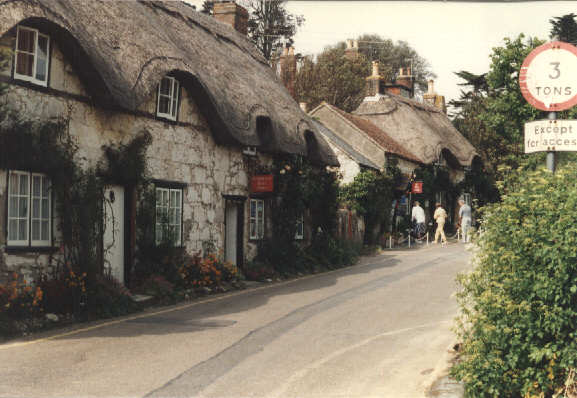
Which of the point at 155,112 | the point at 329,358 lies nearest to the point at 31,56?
the point at 155,112

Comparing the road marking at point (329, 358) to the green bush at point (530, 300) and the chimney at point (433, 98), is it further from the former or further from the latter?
the chimney at point (433, 98)

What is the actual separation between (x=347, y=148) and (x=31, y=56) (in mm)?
20031

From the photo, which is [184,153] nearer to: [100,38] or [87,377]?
[100,38]

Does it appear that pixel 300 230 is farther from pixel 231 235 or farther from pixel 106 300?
pixel 106 300

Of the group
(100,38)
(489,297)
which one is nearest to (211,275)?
(100,38)

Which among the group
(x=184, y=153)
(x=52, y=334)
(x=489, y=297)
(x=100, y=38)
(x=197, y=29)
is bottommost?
(x=52, y=334)

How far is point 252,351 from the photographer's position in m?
8.51

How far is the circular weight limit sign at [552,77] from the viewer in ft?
20.9

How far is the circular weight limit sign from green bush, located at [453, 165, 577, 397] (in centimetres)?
67

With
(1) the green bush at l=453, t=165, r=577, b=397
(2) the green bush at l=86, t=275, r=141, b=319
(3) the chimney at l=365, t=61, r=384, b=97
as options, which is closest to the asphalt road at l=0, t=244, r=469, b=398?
(2) the green bush at l=86, t=275, r=141, b=319

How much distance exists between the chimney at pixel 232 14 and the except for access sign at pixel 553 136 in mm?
18561

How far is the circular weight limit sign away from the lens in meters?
6.38

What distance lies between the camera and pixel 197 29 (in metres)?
18.7

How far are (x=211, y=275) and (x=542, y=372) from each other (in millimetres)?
9994
